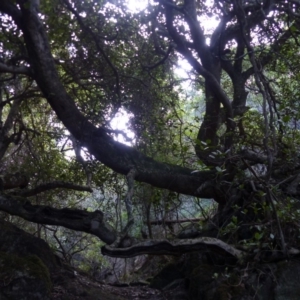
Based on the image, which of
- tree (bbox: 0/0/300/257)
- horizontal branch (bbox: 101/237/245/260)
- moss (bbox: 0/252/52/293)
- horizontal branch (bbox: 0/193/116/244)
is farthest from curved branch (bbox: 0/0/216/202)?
moss (bbox: 0/252/52/293)

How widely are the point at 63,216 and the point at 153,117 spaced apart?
7.52 feet

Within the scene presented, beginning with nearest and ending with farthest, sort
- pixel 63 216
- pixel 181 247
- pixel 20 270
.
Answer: pixel 181 247, pixel 20 270, pixel 63 216

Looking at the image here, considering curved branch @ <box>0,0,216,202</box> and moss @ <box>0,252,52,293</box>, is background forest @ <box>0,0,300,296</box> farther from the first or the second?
moss @ <box>0,252,52,293</box>

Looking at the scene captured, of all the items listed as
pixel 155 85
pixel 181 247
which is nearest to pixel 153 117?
pixel 155 85

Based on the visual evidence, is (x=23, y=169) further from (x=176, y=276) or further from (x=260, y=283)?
(x=260, y=283)

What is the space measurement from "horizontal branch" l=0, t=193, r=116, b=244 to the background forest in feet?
0.05

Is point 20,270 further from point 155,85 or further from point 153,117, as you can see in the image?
point 155,85

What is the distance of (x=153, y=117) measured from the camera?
25.0 feet

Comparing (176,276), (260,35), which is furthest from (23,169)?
(260,35)

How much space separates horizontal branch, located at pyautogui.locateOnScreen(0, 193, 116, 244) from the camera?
5992mm

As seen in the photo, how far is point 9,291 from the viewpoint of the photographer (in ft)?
16.6

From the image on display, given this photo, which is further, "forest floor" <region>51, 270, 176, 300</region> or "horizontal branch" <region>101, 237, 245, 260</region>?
"forest floor" <region>51, 270, 176, 300</region>

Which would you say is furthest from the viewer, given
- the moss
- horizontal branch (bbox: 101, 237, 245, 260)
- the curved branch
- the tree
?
the curved branch

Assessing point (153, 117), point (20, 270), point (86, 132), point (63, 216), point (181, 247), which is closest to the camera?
point (181, 247)
